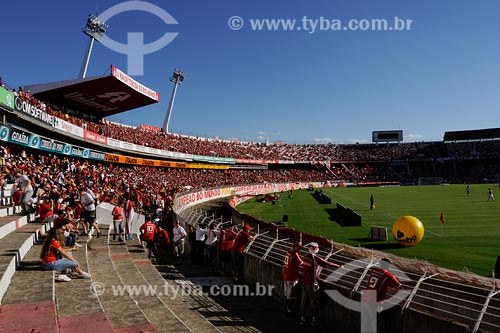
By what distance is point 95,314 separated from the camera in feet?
20.0

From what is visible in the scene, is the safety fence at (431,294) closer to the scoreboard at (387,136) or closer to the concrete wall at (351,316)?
the concrete wall at (351,316)

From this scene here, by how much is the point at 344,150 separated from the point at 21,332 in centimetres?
10569

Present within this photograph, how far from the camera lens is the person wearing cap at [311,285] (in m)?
7.99

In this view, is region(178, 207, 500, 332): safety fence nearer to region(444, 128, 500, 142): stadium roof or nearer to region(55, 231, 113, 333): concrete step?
region(55, 231, 113, 333): concrete step

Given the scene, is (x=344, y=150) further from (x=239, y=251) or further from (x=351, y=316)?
(x=351, y=316)

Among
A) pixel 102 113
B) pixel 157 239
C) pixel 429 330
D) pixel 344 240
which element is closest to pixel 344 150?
pixel 102 113

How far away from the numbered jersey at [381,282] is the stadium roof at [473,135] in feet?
359

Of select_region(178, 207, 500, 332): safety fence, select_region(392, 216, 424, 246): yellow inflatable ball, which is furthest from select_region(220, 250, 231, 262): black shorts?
select_region(392, 216, 424, 246): yellow inflatable ball

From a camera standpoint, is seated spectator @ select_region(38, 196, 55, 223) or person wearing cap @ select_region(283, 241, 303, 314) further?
seated spectator @ select_region(38, 196, 55, 223)

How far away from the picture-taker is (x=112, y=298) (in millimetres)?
7473

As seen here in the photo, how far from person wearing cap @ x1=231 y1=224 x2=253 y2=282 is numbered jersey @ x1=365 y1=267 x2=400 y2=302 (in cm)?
505

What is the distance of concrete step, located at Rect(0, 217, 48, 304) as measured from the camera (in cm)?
695

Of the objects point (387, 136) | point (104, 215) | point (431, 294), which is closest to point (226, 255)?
point (431, 294)

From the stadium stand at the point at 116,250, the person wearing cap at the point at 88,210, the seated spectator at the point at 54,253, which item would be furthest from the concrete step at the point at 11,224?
the seated spectator at the point at 54,253
